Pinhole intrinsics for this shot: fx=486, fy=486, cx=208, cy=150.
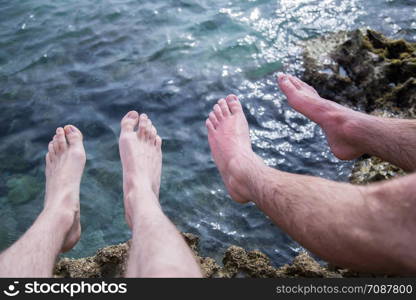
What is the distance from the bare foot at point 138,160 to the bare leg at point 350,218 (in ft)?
2.57

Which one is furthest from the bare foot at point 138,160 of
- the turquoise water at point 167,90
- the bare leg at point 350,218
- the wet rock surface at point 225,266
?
the bare leg at point 350,218

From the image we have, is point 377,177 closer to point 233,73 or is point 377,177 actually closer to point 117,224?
point 117,224

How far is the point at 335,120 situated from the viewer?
3.31 meters

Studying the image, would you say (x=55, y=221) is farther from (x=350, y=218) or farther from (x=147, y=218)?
(x=350, y=218)

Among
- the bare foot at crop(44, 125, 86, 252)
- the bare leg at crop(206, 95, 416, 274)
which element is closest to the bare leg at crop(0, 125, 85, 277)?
the bare foot at crop(44, 125, 86, 252)

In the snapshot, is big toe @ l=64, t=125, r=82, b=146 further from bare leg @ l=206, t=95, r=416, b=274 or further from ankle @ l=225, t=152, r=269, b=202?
bare leg @ l=206, t=95, r=416, b=274

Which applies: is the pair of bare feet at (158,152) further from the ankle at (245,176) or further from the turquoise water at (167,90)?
the turquoise water at (167,90)

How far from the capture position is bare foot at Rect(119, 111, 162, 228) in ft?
→ 9.56

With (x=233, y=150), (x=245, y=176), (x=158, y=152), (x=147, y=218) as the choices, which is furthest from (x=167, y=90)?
(x=147, y=218)

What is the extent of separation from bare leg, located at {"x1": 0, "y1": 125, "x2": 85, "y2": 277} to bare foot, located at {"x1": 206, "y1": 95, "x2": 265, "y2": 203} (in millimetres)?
986

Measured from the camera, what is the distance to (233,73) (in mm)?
5348

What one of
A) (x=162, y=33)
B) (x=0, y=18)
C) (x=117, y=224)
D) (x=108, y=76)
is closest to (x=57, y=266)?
(x=117, y=224)

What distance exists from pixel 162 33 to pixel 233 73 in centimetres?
129

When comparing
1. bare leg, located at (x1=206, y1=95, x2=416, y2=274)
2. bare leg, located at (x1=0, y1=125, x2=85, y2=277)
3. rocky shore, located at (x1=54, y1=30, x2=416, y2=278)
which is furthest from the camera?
rocky shore, located at (x1=54, y1=30, x2=416, y2=278)
